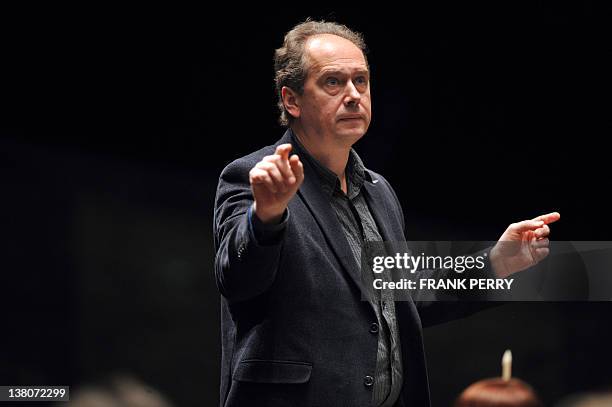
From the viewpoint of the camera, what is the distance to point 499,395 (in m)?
1.77

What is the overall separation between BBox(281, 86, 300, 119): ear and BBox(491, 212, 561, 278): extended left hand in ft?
1.51

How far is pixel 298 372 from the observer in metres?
1.41

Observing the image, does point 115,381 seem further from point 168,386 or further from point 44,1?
point 44,1

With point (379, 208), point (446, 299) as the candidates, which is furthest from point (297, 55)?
point (446, 299)

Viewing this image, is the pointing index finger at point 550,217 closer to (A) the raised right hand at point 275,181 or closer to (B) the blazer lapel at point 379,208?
(B) the blazer lapel at point 379,208

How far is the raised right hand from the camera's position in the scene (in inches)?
48.5

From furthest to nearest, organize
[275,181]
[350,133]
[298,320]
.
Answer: [350,133], [298,320], [275,181]

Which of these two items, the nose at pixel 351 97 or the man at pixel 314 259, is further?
the nose at pixel 351 97

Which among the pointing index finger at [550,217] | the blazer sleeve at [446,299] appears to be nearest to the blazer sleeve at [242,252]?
the blazer sleeve at [446,299]

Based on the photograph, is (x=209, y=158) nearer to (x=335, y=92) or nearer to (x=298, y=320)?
(x=335, y=92)

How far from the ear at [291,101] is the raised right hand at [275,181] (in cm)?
39

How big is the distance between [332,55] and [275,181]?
450 mm

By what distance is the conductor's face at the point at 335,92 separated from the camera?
1.58 metres

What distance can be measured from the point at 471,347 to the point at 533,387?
0.17 meters
